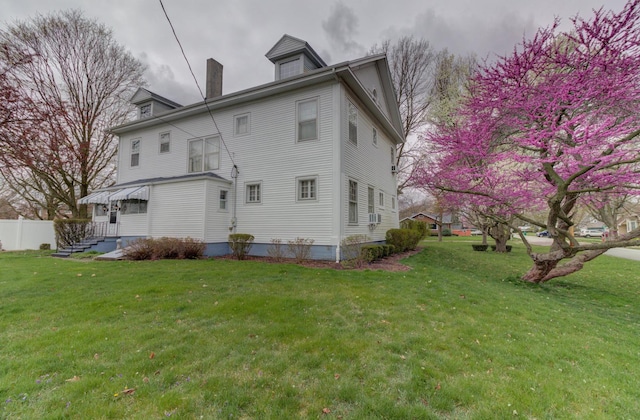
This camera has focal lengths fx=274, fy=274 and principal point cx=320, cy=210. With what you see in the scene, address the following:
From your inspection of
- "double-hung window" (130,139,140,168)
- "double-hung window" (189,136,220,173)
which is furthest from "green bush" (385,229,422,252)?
"double-hung window" (130,139,140,168)

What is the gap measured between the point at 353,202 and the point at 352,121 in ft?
11.0

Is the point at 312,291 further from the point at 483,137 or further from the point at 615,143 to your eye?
the point at 615,143

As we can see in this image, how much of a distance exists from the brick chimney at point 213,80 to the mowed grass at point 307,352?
11193 mm

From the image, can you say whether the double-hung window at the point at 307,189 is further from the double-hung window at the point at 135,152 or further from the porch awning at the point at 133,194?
the double-hung window at the point at 135,152

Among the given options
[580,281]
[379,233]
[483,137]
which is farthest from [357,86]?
[580,281]

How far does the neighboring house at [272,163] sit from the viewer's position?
1027 centimetres

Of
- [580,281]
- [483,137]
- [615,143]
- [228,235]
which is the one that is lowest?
[580,281]

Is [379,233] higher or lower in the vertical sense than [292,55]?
lower

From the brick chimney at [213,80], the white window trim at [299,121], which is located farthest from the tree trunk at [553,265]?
the brick chimney at [213,80]

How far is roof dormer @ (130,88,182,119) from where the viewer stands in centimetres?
1565

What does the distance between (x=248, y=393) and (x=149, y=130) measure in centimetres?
1596

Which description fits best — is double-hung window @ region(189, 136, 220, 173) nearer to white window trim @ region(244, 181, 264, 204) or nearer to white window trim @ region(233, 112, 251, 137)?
white window trim @ region(233, 112, 251, 137)

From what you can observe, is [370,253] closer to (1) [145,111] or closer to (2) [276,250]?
(2) [276,250]

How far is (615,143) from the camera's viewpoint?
5223 millimetres
